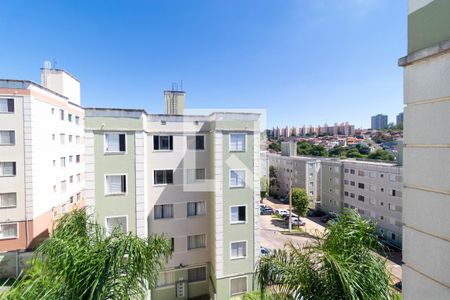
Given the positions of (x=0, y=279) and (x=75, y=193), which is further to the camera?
(x=75, y=193)

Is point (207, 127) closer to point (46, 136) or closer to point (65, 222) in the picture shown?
point (65, 222)

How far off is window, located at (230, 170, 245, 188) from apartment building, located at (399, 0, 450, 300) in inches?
400

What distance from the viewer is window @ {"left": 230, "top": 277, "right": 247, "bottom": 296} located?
12.2m

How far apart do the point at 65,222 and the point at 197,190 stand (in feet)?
23.7

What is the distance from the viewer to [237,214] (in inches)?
496

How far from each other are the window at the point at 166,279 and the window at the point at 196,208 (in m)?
3.50

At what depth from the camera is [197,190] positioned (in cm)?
1330

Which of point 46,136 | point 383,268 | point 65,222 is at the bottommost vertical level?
point 383,268

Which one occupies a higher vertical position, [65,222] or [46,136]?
[46,136]

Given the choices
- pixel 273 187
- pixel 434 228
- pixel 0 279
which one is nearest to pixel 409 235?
pixel 434 228

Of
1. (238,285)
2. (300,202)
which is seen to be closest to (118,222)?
(238,285)

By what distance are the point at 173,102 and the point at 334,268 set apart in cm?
1318

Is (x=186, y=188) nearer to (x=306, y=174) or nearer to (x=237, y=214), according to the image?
(x=237, y=214)

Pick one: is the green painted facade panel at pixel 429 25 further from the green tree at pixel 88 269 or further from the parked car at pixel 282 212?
the parked car at pixel 282 212
